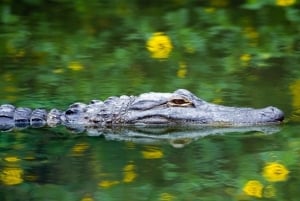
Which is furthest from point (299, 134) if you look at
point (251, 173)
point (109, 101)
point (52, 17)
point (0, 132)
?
point (52, 17)

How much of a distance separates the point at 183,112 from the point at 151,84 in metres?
0.96

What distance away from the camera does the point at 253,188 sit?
5465 millimetres

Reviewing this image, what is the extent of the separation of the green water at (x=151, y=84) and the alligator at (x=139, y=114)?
0.20 meters

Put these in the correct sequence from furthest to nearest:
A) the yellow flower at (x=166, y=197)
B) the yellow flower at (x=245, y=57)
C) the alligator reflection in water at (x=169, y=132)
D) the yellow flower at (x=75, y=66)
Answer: the yellow flower at (x=245, y=57)
the yellow flower at (x=75, y=66)
the alligator reflection in water at (x=169, y=132)
the yellow flower at (x=166, y=197)

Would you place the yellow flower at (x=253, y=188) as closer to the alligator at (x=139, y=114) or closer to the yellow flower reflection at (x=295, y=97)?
the alligator at (x=139, y=114)

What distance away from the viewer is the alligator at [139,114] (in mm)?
7309

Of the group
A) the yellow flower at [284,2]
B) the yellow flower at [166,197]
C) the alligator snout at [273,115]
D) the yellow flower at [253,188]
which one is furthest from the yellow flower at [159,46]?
the yellow flower at [166,197]

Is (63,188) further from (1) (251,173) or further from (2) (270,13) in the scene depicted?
(2) (270,13)

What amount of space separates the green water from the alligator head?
0.20m

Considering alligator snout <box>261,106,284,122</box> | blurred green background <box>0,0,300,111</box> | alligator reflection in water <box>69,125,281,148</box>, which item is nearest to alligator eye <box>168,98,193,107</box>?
alligator reflection in water <box>69,125,281,148</box>

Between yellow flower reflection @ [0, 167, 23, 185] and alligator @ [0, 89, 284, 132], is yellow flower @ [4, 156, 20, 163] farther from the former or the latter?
alligator @ [0, 89, 284, 132]

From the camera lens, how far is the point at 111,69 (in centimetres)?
888

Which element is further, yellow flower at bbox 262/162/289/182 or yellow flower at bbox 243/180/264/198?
yellow flower at bbox 262/162/289/182

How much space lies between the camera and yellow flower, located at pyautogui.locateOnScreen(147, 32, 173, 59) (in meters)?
9.39
